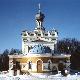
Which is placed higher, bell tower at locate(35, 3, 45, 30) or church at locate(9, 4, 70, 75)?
bell tower at locate(35, 3, 45, 30)

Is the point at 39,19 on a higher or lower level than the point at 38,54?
higher

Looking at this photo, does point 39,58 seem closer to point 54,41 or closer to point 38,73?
point 38,73

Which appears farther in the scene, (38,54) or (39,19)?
(39,19)

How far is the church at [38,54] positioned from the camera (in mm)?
48438

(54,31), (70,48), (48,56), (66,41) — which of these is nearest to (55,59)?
(48,56)

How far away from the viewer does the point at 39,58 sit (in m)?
48.4

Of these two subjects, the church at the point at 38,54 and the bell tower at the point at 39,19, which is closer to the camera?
the church at the point at 38,54

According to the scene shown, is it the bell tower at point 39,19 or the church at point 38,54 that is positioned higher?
the bell tower at point 39,19

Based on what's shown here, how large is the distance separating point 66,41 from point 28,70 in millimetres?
38905

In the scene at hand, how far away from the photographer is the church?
4844cm

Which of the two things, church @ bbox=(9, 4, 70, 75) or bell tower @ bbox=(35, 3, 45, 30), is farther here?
bell tower @ bbox=(35, 3, 45, 30)

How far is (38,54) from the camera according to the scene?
48.2 m

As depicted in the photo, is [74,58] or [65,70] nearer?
[65,70]

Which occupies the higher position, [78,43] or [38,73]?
[78,43]
